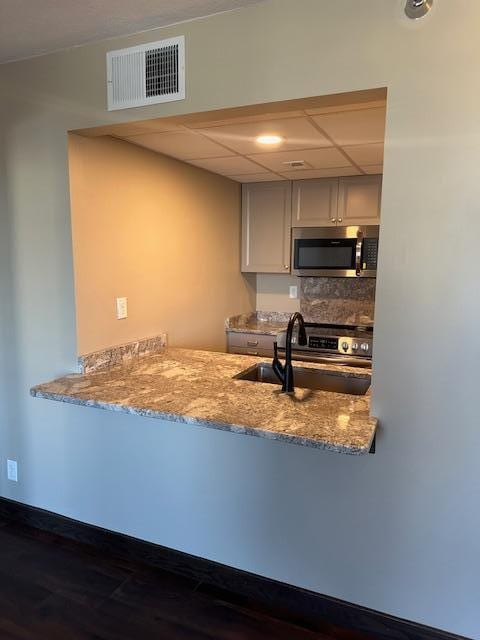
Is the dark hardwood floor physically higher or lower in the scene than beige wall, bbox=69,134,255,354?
lower

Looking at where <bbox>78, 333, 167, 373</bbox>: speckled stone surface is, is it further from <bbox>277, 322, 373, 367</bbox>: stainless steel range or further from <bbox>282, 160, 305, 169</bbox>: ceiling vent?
<bbox>282, 160, 305, 169</bbox>: ceiling vent

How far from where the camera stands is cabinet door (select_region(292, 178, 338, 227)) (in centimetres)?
354

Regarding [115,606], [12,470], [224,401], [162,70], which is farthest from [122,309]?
[115,606]

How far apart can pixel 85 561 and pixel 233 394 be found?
1.20 metres

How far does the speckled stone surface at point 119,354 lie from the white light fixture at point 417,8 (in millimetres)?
1970

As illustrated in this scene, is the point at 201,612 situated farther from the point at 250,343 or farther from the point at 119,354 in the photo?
the point at 250,343

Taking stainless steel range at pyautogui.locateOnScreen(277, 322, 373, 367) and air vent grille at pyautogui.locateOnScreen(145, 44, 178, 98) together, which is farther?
stainless steel range at pyautogui.locateOnScreen(277, 322, 373, 367)

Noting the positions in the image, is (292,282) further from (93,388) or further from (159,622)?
(159,622)

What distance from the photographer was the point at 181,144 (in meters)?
2.47

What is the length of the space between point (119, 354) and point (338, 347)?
1.71 m

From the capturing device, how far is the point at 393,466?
5.44ft

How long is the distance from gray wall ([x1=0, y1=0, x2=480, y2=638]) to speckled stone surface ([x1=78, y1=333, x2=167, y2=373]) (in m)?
0.10

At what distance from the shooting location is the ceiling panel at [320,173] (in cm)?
320

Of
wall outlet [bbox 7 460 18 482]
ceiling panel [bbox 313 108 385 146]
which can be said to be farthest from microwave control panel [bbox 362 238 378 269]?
wall outlet [bbox 7 460 18 482]
